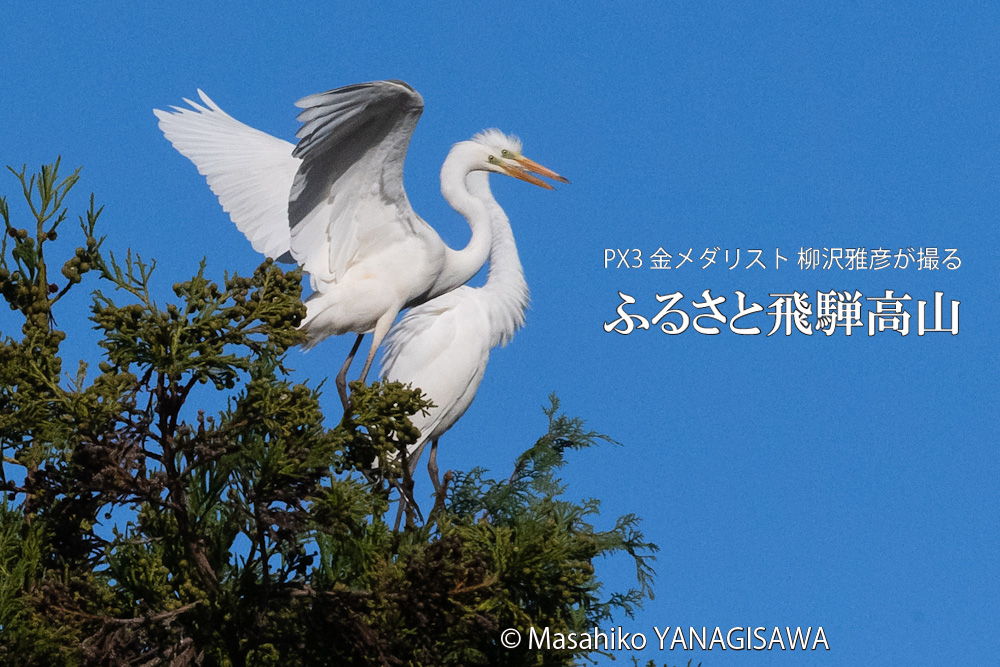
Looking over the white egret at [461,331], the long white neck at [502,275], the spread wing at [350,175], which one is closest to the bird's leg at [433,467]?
the white egret at [461,331]

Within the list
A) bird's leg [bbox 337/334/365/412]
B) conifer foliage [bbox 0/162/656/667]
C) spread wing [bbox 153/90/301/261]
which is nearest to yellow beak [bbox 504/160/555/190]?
spread wing [bbox 153/90/301/261]

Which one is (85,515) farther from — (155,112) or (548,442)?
(155,112)

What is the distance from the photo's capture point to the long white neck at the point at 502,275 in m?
8.56

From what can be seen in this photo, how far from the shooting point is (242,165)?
26.7 feet

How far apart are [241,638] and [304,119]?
94.5 inches

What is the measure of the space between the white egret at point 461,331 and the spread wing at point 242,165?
1.21 metres

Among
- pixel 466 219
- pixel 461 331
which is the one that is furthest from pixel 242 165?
pixel 461 331

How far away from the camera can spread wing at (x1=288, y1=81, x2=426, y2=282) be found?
20.1 ft

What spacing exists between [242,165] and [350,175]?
1.59m

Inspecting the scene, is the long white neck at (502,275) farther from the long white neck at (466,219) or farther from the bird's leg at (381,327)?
the bird's leg at (381,327)

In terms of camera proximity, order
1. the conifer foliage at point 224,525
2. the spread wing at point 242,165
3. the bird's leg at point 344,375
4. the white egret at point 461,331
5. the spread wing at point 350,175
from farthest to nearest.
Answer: the white egret at point 461,331
the spread wing at point 242,165
the bird's leg at point 344,375
the spread wing at point 350,175
the conifer foliage at point 224,525

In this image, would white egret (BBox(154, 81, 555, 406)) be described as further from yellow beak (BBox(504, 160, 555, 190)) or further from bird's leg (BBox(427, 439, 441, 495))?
bird's leg (BBox(427, 439, 441, 495))

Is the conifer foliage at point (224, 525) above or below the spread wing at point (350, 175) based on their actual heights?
below

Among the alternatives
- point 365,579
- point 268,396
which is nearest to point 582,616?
point 365,579
